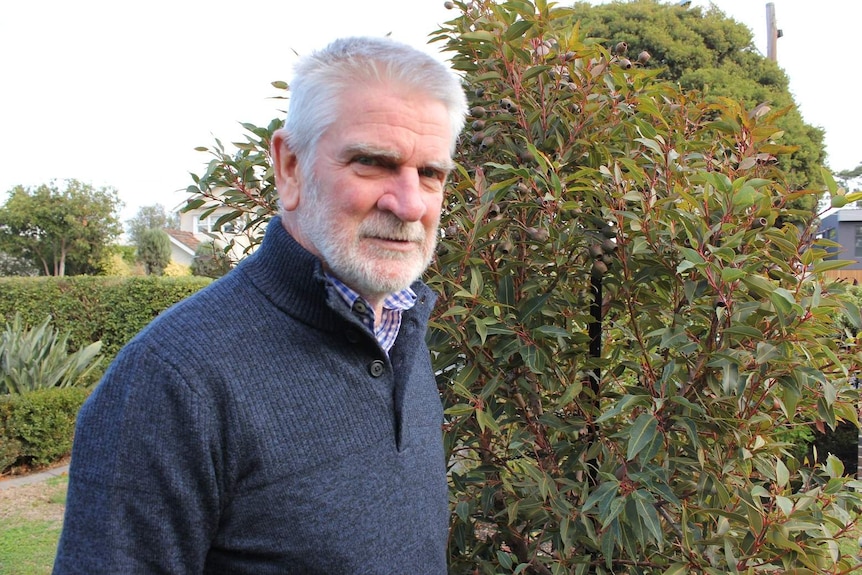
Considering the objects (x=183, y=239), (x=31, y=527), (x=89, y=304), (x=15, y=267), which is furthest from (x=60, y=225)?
(x=31, y=527)

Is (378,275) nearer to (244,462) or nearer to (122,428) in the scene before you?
(244,462)

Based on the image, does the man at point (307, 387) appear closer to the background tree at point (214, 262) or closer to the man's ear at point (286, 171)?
the man's ear at point (286, 171)

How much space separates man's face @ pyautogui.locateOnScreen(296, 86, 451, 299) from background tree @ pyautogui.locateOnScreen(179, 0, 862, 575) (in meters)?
0.49

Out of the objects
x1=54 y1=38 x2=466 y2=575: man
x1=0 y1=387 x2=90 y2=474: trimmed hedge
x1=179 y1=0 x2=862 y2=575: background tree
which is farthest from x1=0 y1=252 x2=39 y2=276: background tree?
x1=54 y1=38 x2=466 y2=575: man

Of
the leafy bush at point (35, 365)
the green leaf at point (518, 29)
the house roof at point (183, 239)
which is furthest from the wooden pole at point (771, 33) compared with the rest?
the house roof at point (183, 239)

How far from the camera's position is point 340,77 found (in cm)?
133

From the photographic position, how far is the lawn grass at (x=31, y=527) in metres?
4.73

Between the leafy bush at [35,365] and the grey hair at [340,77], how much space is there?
734cm

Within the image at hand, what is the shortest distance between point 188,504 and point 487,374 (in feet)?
3.72

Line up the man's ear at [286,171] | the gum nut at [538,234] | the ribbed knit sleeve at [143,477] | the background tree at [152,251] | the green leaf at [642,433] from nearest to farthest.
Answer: the ribbed knit sleeve at [143,477], the man's ear at [286,171], the green leaf at [642,433], the gum nut at [538,234], the background tree at [152,251]

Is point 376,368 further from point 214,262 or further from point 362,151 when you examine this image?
point 214,262

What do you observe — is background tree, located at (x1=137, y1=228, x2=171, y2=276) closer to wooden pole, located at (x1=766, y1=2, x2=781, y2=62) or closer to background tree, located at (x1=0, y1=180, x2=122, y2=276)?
background tree, located at (x1=0, y1=180, x2=122, y2=276)

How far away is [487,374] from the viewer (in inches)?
82.0

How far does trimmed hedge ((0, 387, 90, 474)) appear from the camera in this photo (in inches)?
267
